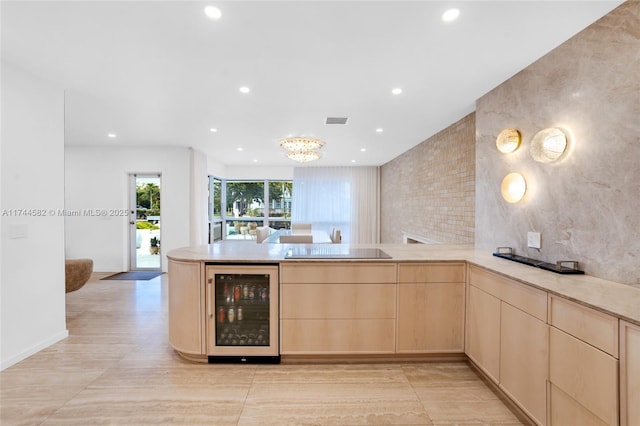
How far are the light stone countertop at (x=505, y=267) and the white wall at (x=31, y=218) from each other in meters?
1.22

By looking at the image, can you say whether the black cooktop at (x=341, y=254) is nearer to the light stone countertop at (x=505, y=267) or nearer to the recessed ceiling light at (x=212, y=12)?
the light stone countertop at (x=505, y=267)

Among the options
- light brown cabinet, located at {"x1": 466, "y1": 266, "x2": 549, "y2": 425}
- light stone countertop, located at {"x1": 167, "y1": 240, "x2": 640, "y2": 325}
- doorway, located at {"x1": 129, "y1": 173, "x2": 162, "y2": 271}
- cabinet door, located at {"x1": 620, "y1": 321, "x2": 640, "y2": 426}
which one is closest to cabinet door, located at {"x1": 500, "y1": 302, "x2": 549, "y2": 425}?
light brown cabinet, located at {"x1": 466, "y1": 266, "x2": 549, "y2": 425}

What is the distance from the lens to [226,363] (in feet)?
7.97

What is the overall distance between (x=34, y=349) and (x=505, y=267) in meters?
3.91

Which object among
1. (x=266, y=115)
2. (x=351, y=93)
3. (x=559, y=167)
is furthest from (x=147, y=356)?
(x=559, y=167)

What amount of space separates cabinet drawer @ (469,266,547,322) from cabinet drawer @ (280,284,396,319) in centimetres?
64

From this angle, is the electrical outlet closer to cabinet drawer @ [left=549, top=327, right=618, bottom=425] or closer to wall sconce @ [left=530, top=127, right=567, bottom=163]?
wall sconce @ [left=530, top=127, right=567, bottom=163]

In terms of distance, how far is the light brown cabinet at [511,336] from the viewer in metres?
1.63

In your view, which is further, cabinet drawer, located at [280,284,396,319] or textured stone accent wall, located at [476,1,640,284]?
cabinet drawer, located at [280,284,396,319]

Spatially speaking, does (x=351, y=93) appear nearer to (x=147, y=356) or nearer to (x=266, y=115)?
(x=266, y=115)

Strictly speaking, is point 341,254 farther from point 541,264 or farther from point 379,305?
point 541,264

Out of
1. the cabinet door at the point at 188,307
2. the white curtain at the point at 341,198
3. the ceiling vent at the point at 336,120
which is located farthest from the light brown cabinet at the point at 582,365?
the white curtain at the point at 341,198

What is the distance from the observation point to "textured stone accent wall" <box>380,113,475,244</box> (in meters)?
3.62

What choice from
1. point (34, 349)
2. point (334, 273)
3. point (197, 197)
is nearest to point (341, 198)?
point (197, 197)
